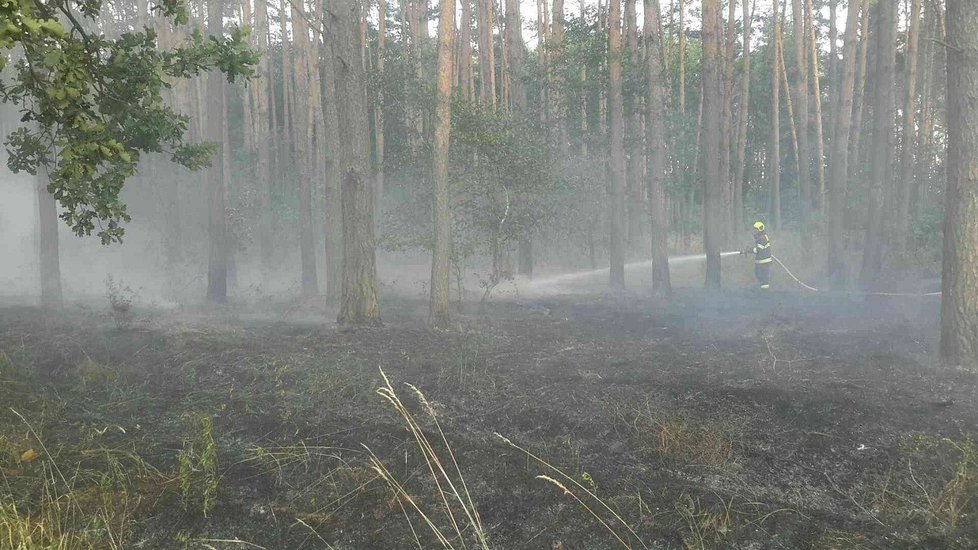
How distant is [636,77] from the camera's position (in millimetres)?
21031

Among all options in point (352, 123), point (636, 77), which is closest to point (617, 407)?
point (352, 123)

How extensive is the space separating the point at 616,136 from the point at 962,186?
10637mm

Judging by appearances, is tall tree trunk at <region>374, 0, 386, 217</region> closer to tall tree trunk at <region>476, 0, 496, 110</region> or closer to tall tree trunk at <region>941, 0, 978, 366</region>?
tall tree trunk at <region>476, 0, 496, 110</region>

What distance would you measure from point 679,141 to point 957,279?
20.3 metres

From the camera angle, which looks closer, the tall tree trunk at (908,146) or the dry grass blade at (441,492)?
the dry grass blade at (441,492)

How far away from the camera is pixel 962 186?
7.82 meters

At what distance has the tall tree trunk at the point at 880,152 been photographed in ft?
48.7

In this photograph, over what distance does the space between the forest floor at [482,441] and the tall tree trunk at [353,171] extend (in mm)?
668

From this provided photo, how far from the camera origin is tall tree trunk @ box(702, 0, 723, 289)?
53.3 ft

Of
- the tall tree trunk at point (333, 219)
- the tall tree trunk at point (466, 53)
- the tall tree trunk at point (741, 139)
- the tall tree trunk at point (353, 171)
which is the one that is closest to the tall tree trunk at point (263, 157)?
the tall tree trunk at point (466, 53)

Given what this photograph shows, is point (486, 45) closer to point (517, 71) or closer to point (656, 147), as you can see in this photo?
point (517, 71)

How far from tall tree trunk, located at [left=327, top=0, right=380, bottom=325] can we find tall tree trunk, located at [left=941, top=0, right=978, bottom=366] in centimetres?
799

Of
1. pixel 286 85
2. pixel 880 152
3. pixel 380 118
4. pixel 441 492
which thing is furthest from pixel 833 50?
pixel 441 492

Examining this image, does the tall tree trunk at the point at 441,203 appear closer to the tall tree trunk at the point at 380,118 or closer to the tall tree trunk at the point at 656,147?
the tall tree trunk at the point at 380,118
